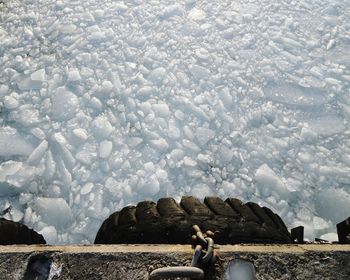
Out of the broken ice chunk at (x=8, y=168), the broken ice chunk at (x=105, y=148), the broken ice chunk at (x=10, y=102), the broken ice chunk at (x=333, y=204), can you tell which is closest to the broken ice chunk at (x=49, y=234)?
the broken ice chunk at (x=8, y=168)

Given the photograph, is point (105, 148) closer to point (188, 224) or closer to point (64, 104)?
point (64, 104)

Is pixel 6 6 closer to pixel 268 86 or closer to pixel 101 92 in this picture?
pixel 101 92

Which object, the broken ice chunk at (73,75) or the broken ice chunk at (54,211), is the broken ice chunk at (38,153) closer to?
the broken ice chunk at (54,211)

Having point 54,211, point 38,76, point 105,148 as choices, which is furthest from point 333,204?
point 38,76

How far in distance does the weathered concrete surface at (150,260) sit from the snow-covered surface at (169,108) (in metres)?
1.23

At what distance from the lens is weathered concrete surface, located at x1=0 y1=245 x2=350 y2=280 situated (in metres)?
1.33

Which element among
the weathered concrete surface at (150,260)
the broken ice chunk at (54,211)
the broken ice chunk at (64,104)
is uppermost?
the broken ice chunk at (64,104)

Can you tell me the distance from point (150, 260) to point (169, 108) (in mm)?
2047

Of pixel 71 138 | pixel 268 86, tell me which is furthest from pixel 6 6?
pixel 268 86

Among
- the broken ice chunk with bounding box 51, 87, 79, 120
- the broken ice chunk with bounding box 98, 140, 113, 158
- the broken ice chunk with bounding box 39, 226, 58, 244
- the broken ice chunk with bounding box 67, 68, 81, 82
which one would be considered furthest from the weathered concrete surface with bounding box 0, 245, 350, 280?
the broken ice chunk with bounding box 67, 68, 81, 82

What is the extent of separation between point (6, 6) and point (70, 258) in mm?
3592

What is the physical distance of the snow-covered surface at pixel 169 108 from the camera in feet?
9.14

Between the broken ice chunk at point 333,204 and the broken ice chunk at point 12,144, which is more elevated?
the broken ice chunk at point 12,144

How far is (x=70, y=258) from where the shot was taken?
135cm
